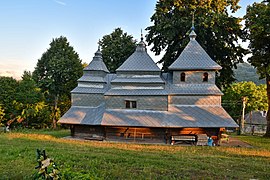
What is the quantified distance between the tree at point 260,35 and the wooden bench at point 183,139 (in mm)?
9427

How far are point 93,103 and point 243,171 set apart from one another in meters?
15.8

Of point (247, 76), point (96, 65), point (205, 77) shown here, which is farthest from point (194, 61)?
point (247, 76)

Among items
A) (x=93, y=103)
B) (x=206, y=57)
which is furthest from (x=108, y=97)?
(x=206, y=57)

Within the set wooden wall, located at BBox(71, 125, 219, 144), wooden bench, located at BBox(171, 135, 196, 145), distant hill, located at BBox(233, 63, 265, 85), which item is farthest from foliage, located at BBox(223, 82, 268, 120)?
distant hill, located at BBox(233, 63, 265, 85)

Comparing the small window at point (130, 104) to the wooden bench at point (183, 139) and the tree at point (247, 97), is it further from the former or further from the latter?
the tree at point (247, 97)

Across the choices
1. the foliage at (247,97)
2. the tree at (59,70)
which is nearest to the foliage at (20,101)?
the tree at (59,70)

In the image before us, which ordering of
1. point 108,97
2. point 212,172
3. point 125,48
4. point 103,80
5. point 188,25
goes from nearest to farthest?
point 212,172 → point 108,97 → point 103,80 → point 188,25 → point 125,48

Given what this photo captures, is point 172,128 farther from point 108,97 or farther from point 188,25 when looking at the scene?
point 188,25

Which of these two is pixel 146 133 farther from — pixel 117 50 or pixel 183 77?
pixel 117 50

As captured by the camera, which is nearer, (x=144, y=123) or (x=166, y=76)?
(x=144, y=123)

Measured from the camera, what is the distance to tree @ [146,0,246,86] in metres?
28.8

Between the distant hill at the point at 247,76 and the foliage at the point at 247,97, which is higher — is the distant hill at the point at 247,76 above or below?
above

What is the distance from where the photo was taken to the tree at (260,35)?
2270cm

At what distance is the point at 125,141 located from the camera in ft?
71.1
